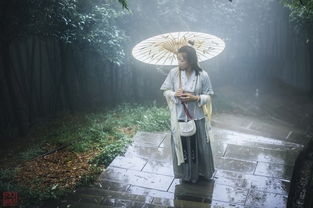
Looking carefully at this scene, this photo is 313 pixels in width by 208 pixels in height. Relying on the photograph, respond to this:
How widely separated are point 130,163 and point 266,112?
22.7 ft

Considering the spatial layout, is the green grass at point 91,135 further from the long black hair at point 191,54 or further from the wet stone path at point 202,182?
the long black hair at point 191,54

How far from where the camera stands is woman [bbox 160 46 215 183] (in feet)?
18.6

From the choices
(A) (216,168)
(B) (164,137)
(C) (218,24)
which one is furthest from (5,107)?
(C) (218,24)

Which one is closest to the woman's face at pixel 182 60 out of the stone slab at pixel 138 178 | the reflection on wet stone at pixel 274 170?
the stone slab at pixel 138 178

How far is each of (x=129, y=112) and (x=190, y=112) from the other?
16.1 feet

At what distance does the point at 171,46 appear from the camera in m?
5.93

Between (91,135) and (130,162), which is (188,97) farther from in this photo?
(91,135)

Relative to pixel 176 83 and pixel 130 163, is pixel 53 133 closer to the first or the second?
pixel 130 163

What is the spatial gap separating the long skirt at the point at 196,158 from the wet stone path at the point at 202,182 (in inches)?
6.2

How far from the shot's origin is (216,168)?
22.4ft

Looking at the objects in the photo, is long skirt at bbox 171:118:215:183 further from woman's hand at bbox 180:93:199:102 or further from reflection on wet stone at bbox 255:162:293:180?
reflection on wet stone at bbox 255:162:293:180

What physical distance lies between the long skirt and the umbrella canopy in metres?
1.08

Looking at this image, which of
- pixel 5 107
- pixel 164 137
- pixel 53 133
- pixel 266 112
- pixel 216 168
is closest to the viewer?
pixel 216 168

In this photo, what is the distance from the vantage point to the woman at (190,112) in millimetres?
5676
